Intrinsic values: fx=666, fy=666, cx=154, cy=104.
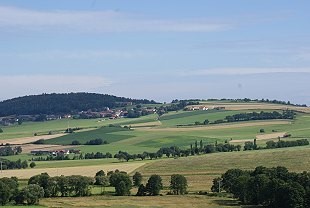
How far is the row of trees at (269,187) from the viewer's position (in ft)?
243

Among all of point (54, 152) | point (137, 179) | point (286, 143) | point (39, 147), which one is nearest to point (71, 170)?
point (137, 179)

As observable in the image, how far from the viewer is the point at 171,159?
124 m

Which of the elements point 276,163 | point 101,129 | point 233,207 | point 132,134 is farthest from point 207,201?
point 101,129

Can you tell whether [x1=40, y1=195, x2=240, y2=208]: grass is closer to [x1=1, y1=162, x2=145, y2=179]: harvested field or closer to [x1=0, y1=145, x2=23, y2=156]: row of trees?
[x1=1, y1=162, x2=145, y2=179]: harvested field

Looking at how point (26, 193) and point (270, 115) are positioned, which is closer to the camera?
point (26, 193)

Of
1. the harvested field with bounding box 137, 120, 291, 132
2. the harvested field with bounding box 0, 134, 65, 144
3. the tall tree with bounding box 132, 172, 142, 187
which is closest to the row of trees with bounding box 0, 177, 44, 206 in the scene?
the tall tree with bounding box 132, 172, 142, 187

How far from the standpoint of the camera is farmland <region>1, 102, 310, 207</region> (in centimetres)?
8638

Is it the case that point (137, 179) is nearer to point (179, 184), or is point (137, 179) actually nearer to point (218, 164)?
point (179, 184)

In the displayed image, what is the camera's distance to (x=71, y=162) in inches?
4970

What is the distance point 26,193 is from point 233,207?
1052 inches

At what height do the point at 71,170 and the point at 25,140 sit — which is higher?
the point at 25,140

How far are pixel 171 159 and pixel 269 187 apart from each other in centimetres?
4751

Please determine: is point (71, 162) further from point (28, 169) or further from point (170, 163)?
point (170, 163)

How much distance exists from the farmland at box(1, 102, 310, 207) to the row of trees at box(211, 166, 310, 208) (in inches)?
91.0
